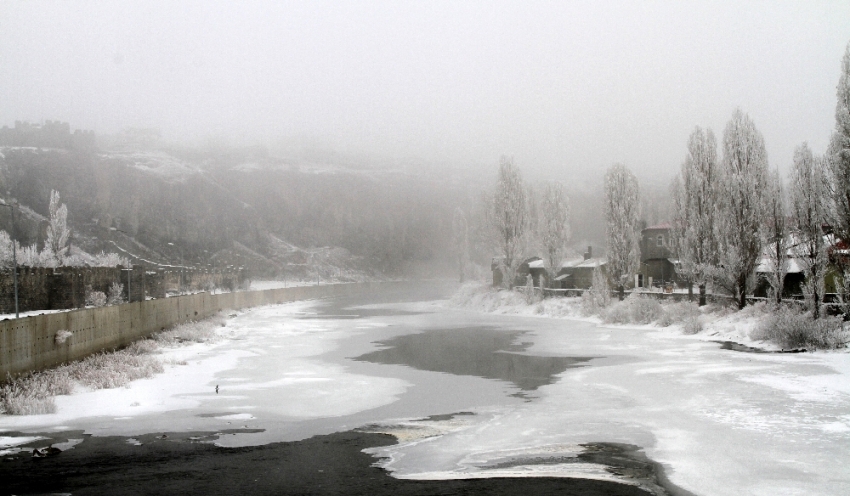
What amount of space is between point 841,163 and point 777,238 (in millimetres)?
8105

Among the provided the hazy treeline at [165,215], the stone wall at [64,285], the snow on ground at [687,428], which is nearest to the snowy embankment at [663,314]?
the snow on ground at [687,428]

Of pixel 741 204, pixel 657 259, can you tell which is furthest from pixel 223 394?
pixel 657 259

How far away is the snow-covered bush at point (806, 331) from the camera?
25.8 metres

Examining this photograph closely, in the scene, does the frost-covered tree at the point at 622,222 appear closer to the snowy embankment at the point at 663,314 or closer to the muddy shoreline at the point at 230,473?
the snowy embankment at the point at 663,314

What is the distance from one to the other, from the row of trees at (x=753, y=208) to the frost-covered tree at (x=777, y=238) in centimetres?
5

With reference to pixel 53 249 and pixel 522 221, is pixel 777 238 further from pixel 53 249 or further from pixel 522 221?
pixel 53 249

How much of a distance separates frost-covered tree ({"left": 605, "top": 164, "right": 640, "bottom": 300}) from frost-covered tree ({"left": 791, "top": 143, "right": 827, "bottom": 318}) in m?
19.0

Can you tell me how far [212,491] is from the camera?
9.46m

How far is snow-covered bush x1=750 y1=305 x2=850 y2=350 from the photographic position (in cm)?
2583

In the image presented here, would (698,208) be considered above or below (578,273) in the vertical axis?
above

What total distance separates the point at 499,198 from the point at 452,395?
158ft

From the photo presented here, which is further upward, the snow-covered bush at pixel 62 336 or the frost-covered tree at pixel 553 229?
the frost-covered tree at pixel 553 229

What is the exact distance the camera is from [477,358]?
2611 cm

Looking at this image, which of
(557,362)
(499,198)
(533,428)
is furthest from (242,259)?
(533,428)
